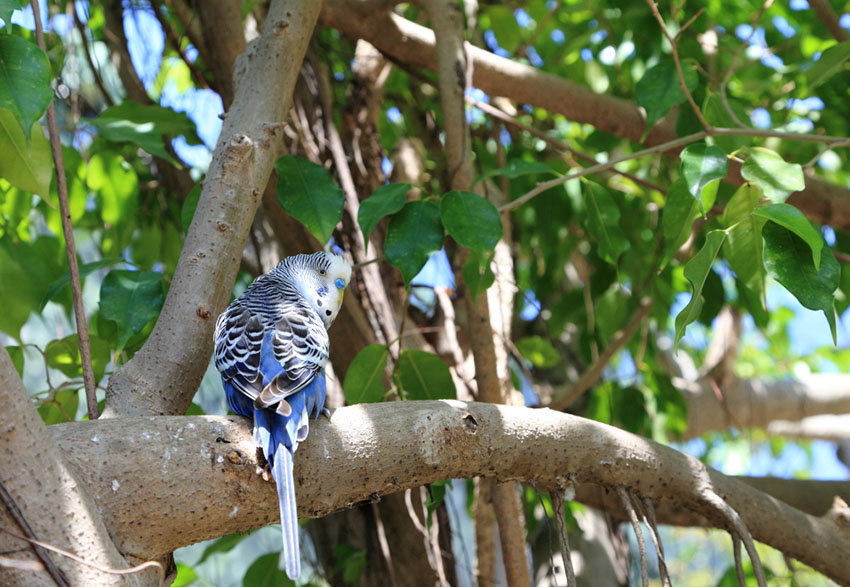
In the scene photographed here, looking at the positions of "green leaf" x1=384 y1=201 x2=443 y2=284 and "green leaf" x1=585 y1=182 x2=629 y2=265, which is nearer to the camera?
"green leaf" x1=384 y1=201 x2=443 y2=284

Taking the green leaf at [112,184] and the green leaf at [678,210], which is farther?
the green leaf at [112,184]

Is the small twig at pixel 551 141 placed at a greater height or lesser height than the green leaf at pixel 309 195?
greater

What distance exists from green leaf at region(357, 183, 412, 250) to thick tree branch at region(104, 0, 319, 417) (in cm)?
21

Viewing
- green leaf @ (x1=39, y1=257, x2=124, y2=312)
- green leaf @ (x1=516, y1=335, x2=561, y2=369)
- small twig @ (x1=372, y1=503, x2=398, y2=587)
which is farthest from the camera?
green leaf @ (x1=516, y1=335, x2=561, y2=369)

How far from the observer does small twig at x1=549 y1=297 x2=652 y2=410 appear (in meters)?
2.53

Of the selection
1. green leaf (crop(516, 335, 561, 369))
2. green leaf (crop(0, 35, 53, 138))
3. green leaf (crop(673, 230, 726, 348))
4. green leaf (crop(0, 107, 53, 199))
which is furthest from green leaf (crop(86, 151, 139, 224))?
green leaf (crop(673, 230, 726, 348))

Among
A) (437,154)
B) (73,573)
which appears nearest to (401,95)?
(437,154)

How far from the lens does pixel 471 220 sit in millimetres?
1598

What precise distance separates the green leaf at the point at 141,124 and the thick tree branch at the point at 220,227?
29cm

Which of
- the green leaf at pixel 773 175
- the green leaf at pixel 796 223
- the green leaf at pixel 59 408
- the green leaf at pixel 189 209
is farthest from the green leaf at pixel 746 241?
the green leaf at pixel 59 408

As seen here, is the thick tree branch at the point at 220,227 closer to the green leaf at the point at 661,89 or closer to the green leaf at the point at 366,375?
the green leaf at the point at 366,375

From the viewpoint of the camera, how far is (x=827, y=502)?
6.75 feet

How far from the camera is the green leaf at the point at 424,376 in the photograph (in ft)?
5.90

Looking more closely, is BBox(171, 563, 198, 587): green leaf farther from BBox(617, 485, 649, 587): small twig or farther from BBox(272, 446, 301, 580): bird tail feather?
BBox(617, 485, 649, 587): small twig
